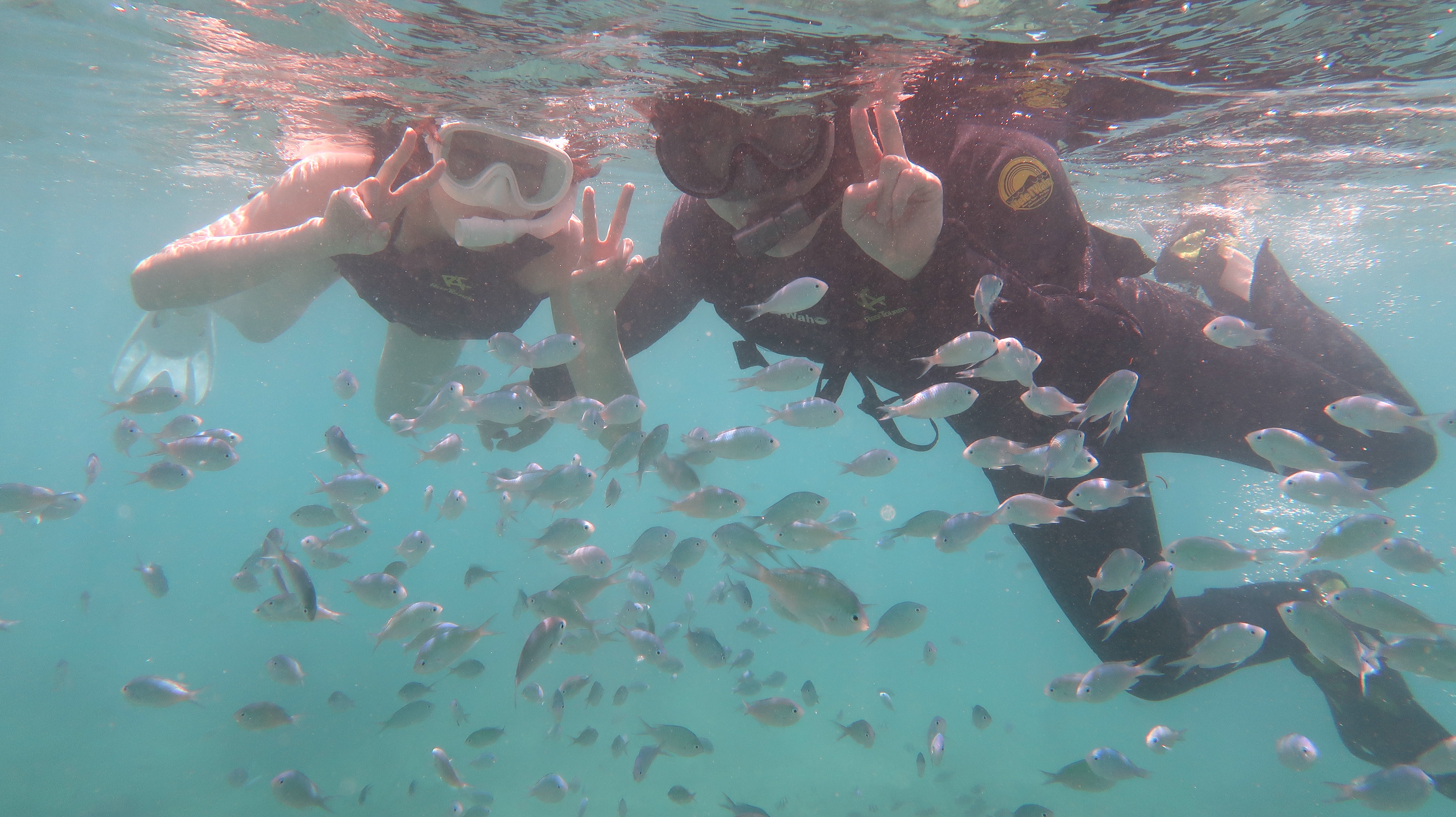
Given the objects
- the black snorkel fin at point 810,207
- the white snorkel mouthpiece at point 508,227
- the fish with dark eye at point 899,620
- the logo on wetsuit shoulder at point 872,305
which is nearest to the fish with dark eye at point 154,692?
the white snorkel mouthpiece at point 508,227

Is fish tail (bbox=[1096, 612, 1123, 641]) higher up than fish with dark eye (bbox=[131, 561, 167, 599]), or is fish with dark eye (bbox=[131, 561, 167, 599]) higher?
fish tail (bbox=[1096, 612, 1123, 641])

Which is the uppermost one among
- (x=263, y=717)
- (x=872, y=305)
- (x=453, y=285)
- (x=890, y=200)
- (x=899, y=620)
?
(x=890, y=200)

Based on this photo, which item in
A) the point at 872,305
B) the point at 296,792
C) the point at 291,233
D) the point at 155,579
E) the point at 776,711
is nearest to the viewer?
the point at 872,305

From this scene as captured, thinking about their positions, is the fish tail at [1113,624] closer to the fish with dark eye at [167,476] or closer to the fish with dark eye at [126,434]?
the fish with dark eye at [167,476]

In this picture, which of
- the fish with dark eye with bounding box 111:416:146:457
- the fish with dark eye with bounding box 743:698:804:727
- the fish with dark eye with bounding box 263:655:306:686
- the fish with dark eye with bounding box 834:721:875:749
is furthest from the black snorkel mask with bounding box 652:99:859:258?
the fish with dark eye with bounding box 111:416:146:457

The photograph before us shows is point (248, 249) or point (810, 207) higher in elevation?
point (810, 207)

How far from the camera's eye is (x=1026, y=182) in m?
3.23

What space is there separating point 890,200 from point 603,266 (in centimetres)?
210

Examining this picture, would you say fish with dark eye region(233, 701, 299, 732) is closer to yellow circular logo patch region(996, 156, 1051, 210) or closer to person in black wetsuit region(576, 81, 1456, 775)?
person in black wetsuit region(576, 81, 1456, 775)

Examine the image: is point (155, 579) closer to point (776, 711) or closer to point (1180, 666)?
point (776, 711)

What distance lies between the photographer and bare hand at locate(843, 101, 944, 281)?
2.71 m

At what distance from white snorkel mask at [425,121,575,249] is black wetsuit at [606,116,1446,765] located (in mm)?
842

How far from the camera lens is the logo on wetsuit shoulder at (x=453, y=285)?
457cm

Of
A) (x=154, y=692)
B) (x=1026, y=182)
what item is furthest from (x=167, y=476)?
(x=1026, y=182)
